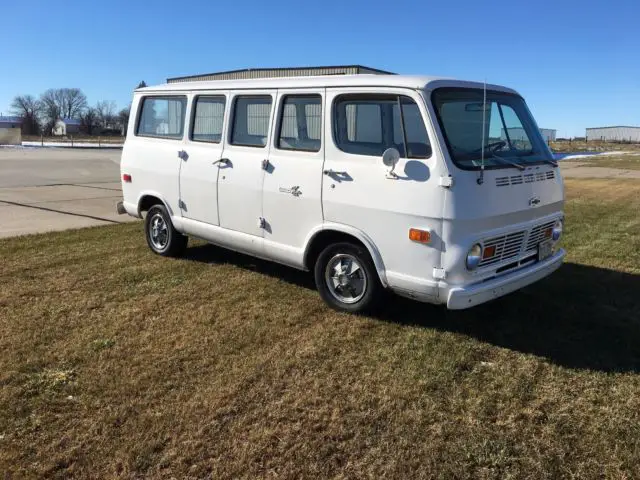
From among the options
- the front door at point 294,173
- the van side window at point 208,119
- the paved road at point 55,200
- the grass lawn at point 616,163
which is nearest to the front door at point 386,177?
the front door at point 294,173

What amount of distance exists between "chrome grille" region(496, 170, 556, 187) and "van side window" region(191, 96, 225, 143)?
10.1 feet

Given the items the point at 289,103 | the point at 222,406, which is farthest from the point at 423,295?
the point at 289,103

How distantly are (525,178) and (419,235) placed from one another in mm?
1172

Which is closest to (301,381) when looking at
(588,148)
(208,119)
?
(208,119)

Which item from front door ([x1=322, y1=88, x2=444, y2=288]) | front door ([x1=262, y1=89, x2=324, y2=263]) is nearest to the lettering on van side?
front door ([x1=262, y1=89, x2=324, y2=263])

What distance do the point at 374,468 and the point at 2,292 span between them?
14.8 ft

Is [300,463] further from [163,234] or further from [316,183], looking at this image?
[163,234]

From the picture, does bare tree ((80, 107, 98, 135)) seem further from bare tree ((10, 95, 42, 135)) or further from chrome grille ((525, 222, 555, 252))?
chrome grille ((525, 222, 555, 252))

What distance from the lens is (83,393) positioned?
3578 mm

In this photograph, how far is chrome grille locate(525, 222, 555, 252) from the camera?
482cm

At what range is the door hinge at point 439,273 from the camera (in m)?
4.16

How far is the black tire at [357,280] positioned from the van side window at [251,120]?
4.50 ft

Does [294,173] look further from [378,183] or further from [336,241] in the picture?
[378,183]

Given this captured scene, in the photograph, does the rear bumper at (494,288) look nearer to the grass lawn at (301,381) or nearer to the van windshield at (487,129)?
the grass lawn at (301,381)
